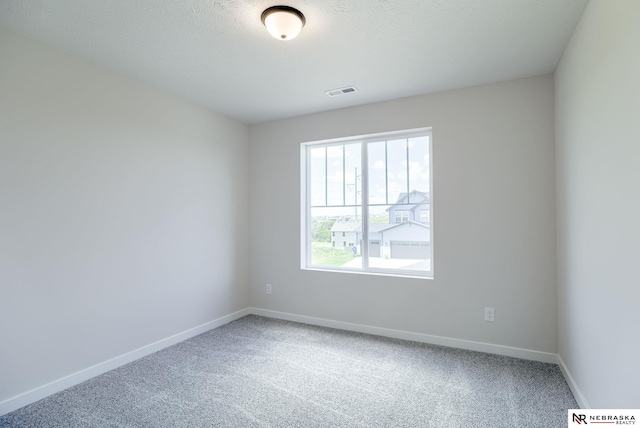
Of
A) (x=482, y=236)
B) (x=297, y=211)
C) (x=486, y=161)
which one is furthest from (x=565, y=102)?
(x=297, y=211)

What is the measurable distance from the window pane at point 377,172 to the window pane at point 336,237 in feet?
0.93

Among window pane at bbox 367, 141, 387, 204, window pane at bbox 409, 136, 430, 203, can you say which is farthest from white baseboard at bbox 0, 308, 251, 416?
window pane at bbox 409, 136, 430, 203

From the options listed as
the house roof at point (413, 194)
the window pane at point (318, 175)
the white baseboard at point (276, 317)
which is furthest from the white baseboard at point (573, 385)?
the window pane at point (318, 175)

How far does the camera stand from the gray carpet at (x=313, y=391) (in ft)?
6.84

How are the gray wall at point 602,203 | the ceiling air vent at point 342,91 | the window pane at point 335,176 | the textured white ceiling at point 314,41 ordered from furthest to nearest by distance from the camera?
the window pane at point 335,176, the ceiling air vent at point 342,91, the textured white ceiling at point 314,41, the gray wall at point 602,203

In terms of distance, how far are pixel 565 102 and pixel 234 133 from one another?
3.48 meters

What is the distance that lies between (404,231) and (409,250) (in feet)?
0.71

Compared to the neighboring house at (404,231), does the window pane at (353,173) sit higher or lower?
higher

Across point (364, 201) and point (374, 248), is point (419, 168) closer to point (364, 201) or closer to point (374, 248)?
point (364, 201)

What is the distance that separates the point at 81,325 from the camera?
8.52 ft

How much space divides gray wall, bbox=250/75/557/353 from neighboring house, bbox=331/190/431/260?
206mm

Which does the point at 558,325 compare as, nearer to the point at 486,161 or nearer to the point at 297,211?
the point at 486,161

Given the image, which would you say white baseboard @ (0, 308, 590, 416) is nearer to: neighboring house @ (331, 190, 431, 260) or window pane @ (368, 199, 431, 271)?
window pane @ (368, 199, 431, 271)

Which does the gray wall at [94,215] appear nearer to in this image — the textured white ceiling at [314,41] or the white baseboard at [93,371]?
the white baseboard at [93,371]
